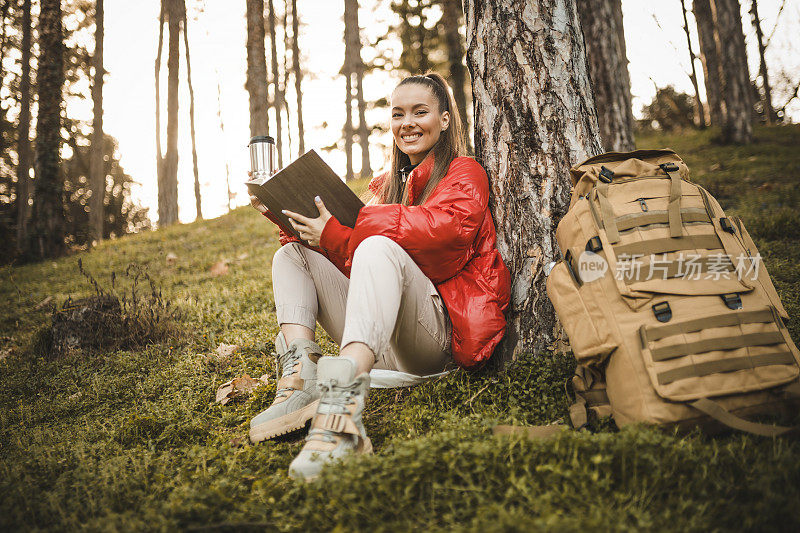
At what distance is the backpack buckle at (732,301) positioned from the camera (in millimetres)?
1895

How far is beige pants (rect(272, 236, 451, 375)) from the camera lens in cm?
211

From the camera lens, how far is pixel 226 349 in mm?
3814

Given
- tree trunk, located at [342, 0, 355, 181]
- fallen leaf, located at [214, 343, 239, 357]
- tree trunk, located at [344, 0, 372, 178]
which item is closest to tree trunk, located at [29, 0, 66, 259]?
fallen leaf, located at [214, 343, 239, 357]

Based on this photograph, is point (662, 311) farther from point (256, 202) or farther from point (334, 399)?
point (256, 202)

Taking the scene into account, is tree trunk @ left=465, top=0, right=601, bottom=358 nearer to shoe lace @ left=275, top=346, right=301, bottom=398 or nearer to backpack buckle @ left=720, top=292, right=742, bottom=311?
backpack buckle @ left=720, top=292, right=742, bottom=311

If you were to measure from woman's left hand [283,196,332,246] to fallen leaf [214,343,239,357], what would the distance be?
5.60 ft

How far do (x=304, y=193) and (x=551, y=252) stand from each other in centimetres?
139

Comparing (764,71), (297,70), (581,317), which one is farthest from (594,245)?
(764,71)

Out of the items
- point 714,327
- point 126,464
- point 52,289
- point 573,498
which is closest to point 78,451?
point 126,464

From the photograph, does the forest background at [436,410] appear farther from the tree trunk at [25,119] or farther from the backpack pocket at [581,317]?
the tree trunk at [25,119]

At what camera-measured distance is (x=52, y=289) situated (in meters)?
6.50

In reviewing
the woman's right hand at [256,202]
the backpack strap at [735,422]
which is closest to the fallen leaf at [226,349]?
the woman's right hand at [256,202]

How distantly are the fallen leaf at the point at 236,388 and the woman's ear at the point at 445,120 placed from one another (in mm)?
2114

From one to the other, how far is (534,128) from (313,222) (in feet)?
4.40
